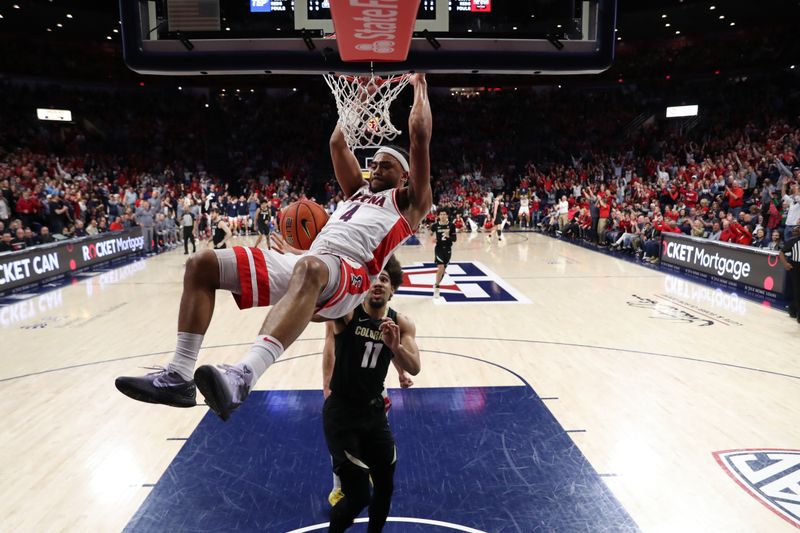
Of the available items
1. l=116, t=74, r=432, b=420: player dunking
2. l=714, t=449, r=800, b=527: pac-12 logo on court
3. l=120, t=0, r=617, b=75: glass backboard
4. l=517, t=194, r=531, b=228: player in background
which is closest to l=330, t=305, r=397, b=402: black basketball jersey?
l=116, t=74, r=432, b=420: player dunking

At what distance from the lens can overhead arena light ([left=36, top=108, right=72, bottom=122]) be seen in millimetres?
24172

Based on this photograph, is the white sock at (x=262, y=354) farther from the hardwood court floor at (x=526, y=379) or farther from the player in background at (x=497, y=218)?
the player in background at (x=497, y=218)

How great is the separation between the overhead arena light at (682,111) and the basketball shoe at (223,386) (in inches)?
1124

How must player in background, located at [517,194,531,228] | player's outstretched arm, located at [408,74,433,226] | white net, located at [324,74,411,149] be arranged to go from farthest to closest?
player in background, located at [517,194,531,228], white net, located at [324,74,411,149], player's outstretched arm, located at [408,74,433,226]

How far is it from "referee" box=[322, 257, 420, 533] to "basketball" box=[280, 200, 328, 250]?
853mm

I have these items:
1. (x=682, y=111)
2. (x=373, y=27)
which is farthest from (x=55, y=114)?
(x=682, y=111)

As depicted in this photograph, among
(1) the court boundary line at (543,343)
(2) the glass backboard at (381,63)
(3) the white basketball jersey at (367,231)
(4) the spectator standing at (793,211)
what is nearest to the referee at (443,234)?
(1) the court boundary line at (543,343)

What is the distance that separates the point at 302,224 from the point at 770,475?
3.82 meters

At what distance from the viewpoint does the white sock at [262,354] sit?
218 cm

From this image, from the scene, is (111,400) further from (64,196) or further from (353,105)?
(64,196)

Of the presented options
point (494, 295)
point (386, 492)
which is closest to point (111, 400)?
point (386, 492)

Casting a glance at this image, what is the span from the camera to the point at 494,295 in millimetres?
10648

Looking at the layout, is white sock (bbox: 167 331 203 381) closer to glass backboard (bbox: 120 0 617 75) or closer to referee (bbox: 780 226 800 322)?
glass backboard (bbox: 120 0 617 75)

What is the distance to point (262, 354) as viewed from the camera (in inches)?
87.6
